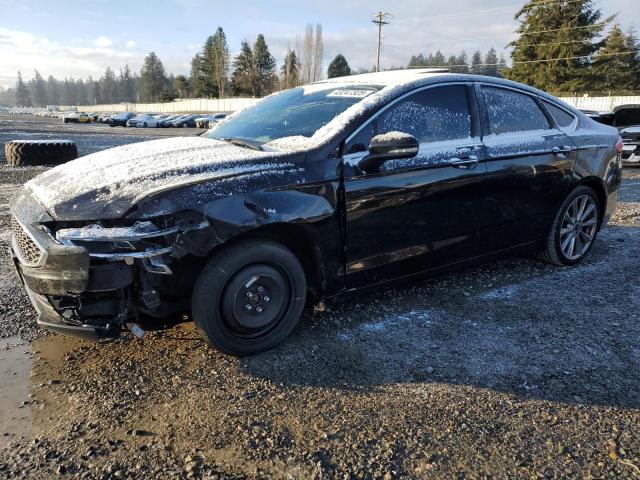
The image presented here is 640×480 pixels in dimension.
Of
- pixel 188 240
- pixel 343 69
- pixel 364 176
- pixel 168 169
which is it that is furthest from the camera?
pixel 343 69

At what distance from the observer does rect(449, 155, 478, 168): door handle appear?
364cm

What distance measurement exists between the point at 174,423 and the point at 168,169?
1.36 m

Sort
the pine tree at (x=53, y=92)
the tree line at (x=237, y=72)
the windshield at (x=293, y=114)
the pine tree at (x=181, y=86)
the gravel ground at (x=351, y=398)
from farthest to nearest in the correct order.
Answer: the pine tree at (x=53, y=92) < the pine tree at (x=181, y=86) < the tree line at (x=237, y=72) < the windshield at (x=293, y=114) < the gravel ground at (x=351, y=398)

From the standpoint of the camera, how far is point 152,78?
380 feet

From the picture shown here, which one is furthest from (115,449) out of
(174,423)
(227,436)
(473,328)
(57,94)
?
(57,94)

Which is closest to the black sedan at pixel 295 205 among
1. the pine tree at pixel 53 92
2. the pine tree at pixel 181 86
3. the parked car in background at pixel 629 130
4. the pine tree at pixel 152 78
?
the parked car in background at pixel 629 130

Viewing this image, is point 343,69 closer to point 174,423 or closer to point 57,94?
point 174,423

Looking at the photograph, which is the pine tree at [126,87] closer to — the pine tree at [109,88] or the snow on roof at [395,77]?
the pine tree at [109,88]

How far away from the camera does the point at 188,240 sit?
2604 millimetres

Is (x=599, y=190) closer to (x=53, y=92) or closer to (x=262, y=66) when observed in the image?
(x=262, y=66)

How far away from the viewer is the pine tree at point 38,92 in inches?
7165

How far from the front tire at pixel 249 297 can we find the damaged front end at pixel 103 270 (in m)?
0.17

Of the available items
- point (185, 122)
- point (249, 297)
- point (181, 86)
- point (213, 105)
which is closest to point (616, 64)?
point (185, 122)

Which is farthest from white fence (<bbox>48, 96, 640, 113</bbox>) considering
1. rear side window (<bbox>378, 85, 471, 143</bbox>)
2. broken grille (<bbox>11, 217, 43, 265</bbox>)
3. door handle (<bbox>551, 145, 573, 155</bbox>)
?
broken grille (<bbox>11, 217, 43, 265</bbox>)
